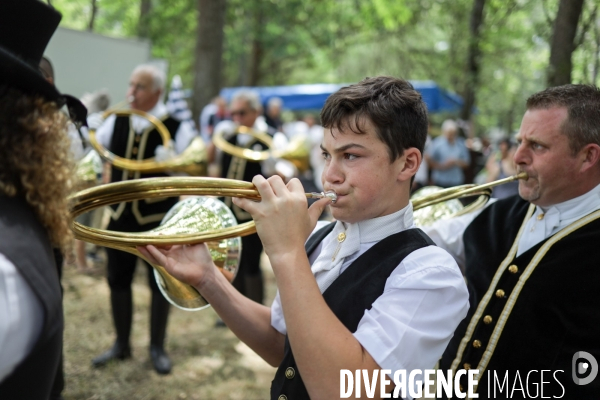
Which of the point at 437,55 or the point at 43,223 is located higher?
the point at 437,55

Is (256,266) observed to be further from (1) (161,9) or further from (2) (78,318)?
(1) (161,9)

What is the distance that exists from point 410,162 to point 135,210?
3.03 metres

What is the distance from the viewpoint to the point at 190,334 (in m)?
4.86

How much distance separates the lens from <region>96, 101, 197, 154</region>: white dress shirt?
4.39 meters

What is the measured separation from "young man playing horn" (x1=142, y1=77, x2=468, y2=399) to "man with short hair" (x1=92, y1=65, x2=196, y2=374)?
2523mm

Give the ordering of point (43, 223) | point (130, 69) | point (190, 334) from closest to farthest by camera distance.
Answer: point (43, 223) < point (190, 334) < point (130, 69)

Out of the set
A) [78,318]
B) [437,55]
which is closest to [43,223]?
[78,318]

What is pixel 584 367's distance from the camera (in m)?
1.81

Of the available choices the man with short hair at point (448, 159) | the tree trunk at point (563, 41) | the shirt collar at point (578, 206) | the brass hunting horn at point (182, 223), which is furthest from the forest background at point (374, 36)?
the brass hunting horn at point (182, 223)

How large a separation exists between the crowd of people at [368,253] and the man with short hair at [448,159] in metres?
6.72

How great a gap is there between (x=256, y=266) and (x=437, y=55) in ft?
44.4

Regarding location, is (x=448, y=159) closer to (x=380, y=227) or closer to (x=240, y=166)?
(x=240, y=166)

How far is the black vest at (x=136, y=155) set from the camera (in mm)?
4184

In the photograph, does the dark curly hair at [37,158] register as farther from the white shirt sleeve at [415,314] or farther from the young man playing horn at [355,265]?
the white shirt sleeve at [415,314]
